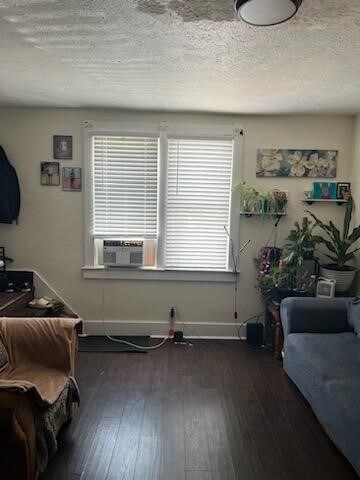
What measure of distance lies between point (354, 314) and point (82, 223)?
8.73ft

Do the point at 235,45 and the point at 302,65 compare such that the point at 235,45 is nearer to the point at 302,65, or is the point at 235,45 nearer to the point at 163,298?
the point at 302,65

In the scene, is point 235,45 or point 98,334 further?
point 98,334

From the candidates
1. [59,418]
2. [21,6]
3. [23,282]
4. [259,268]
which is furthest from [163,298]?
[21,6]

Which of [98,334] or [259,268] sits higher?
[259,268]

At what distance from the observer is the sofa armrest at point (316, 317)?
9.14 feet

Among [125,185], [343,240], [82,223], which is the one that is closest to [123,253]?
[82,223]

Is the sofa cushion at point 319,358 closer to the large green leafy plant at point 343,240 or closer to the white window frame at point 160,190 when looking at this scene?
the large green leafy plant at point 343,240

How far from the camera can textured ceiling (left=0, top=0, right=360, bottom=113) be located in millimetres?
1556

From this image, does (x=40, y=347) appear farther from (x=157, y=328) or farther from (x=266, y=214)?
(x=266, y=214)

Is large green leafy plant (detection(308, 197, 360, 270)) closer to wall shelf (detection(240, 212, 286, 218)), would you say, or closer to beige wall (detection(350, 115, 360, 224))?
beige wall (detection(350, 115, 360, 224))

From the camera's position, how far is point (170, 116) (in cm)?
348

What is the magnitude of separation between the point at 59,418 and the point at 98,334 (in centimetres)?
166

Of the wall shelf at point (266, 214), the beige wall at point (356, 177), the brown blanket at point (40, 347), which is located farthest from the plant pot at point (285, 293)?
the brown blanket at point (40, 347)

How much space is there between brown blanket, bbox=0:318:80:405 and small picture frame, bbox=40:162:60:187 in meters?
1.68
